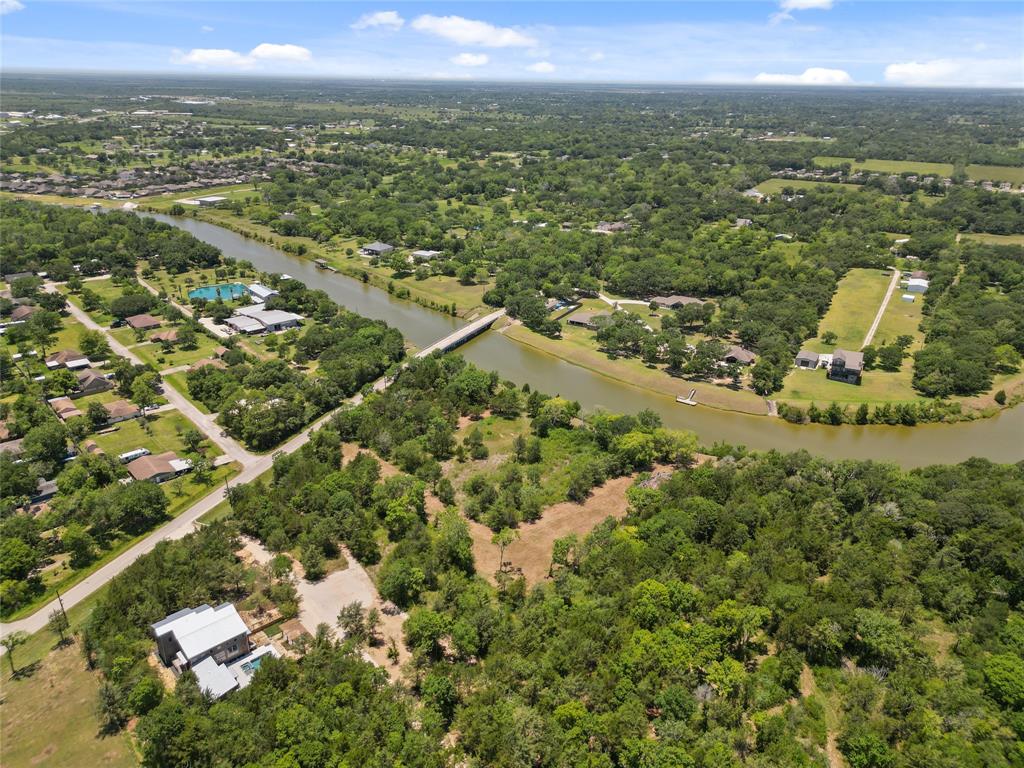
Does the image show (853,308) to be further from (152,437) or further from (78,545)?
(78,545)

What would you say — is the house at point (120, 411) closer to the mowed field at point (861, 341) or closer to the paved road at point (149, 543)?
the paved road at point (149, 543)

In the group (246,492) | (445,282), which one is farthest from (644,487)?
(445,282)

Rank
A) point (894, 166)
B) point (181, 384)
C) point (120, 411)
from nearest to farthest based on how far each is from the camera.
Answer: point (120, 411) → point (181, 384) → point (894, 166)

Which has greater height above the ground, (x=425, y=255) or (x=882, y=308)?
(x=425, y=255)

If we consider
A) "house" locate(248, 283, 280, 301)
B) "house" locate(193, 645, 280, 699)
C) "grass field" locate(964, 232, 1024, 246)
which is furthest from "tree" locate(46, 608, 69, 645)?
"grass field" locate(964, 232, 1024, 246)

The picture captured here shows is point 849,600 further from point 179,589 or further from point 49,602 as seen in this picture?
point 49,602

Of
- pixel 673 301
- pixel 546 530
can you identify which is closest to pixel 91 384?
pixel 546 530
